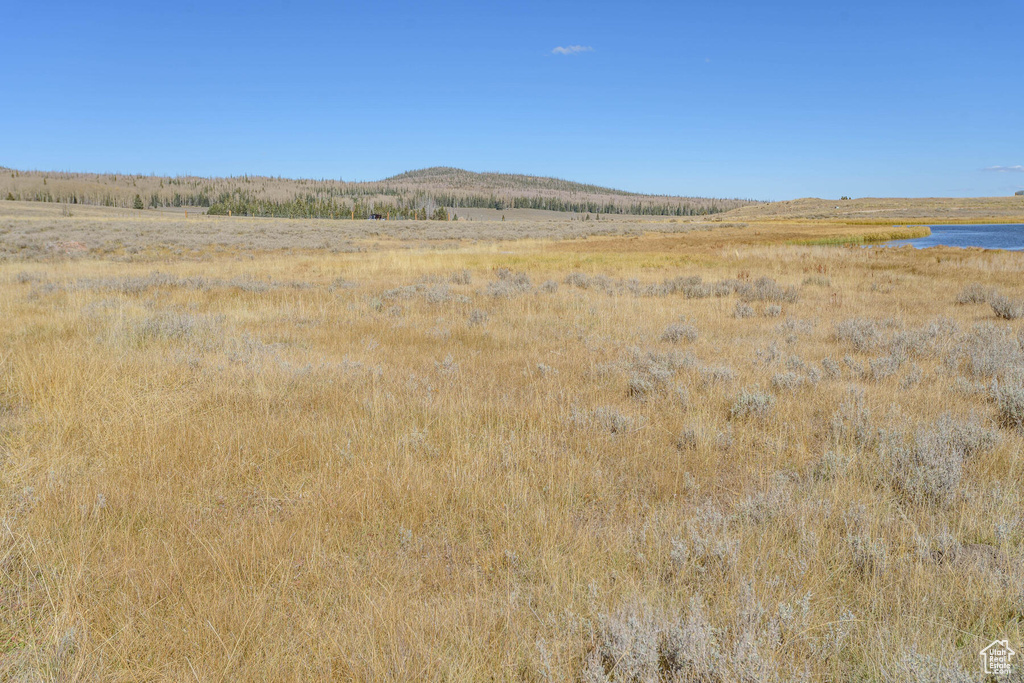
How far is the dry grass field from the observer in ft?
6.58

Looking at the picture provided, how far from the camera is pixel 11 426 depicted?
411 cm

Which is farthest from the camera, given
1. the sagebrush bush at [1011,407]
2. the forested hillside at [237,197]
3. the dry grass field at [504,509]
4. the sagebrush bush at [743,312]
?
the forested hillside at [237,197]

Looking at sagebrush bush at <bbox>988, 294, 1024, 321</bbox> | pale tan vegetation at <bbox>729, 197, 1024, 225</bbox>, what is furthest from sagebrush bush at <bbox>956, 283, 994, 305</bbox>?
pale tan vegetation at <bbox>729, 197, 1024, 225</bbox>

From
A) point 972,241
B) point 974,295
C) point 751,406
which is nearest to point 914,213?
point 972,241

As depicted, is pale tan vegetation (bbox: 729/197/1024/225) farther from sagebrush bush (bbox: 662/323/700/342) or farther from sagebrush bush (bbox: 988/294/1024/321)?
sagebrush bush (bbox: 662/323/700/342)

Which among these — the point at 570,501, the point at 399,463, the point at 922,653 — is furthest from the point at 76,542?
the point at 922,653

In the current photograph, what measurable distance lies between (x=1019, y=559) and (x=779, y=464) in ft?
4.64

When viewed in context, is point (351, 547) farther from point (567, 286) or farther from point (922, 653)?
point (567, 286)

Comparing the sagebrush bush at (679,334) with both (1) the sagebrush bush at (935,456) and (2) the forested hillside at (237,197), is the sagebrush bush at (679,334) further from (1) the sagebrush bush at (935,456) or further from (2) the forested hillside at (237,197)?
(2) the forested hillside at (237,197)

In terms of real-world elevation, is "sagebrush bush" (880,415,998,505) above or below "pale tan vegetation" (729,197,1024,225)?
below

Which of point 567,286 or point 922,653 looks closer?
point 922,653

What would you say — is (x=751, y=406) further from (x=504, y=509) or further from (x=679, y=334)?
(x=679, y=334)

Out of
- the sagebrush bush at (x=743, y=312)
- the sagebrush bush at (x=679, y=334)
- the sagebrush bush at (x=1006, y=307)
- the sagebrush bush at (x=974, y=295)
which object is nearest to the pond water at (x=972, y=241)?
the sagebrush bush at (x=974, y=295)

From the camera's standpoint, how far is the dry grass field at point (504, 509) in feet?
6.58
